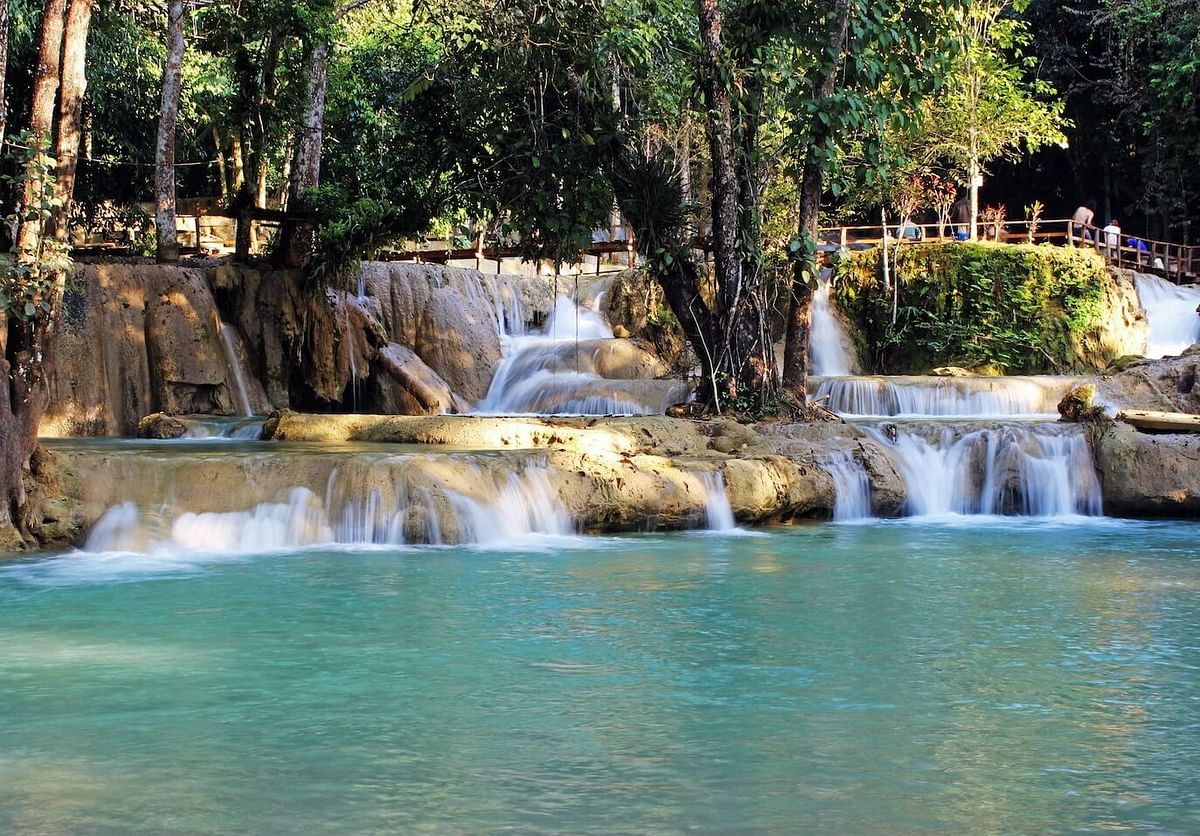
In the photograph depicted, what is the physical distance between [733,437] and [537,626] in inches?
253

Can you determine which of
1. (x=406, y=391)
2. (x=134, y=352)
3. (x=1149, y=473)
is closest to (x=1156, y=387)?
(x=1149, y=473)

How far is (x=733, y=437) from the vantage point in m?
A: 14.4

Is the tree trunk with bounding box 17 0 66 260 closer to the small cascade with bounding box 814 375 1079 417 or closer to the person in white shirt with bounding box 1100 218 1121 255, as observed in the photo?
the small cascade with bounding box 814 375 1079 417

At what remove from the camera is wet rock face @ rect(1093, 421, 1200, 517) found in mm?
14023

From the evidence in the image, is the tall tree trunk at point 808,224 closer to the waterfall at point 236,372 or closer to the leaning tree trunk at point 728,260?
the leaning tree trunk at point 728,260

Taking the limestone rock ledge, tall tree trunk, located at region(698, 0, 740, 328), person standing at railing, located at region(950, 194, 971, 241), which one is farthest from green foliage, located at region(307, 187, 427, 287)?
person standing at railing, located at region(950, 194, 971, 241)

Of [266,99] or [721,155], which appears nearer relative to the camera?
[721,155]

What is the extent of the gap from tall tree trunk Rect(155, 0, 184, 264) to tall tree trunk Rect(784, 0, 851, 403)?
29.9ft

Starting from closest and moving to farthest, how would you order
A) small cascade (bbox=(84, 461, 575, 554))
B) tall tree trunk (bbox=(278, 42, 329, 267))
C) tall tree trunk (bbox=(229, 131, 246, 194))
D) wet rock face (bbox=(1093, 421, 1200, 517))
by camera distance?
small cascade (bbox=(84, 461, 575, 554))
wet rock face (bbox=(1093, 421, 1200, 517))
tall tree trunk (bbox=(278, 42, 329, 267))
tall tree trunk (bbox=(229, 131, 246, 194))

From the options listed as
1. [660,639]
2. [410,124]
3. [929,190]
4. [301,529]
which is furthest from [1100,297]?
[660,639]

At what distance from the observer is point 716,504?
12984 millimetres

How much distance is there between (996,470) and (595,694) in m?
8.80

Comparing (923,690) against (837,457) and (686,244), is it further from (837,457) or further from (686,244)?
(686,244)

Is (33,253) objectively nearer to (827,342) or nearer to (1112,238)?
(827,342)
